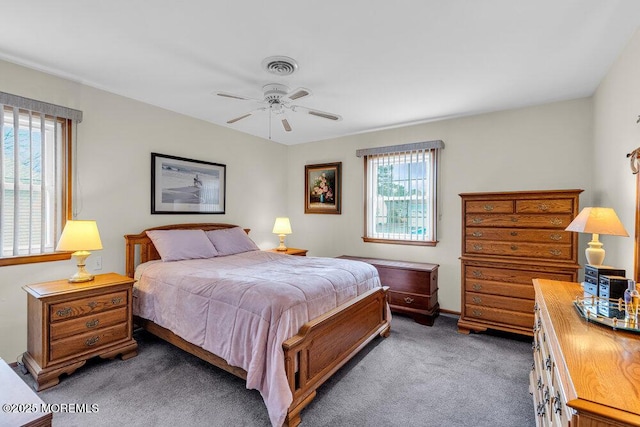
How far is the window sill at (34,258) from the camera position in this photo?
2.52 metres

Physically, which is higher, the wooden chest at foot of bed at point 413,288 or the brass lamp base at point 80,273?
the brass lamp base at point 80,273

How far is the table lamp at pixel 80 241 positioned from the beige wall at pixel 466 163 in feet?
10.6

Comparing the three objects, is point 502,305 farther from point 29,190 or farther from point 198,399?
point 29,190

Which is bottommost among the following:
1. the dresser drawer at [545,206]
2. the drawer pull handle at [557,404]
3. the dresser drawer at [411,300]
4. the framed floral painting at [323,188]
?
the dresser drawer at [411,300]

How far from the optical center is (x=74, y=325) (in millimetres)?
2400

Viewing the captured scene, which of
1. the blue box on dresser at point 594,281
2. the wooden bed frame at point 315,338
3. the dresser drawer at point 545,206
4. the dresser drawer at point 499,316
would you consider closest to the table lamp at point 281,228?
the wooden bed frame at point 315,338

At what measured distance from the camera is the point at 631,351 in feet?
3.55

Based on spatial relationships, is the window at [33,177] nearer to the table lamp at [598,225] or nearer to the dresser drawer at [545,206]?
the table lamp at [598,225]

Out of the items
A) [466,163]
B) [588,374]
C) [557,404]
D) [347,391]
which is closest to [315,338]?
[347,391]

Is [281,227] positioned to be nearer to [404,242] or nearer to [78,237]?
[404,242]

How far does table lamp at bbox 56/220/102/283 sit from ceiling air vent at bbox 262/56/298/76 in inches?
80.2

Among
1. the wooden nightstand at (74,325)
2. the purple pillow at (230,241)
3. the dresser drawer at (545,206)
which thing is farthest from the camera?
the purple pillow at (230,241)

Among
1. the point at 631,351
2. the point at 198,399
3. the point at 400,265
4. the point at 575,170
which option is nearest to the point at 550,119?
the point at 575,170

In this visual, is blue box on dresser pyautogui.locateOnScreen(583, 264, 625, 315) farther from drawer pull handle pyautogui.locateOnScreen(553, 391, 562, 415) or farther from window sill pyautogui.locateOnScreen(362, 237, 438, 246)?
window sill pyautogui.locateOnScreen(362, 237, 438, 246)
